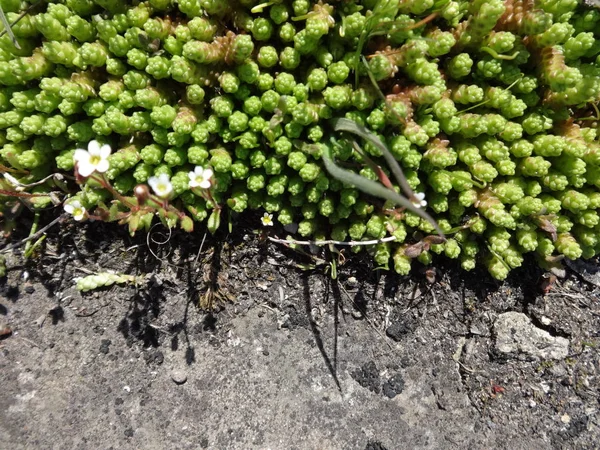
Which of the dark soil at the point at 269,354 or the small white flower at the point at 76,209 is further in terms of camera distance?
the dark soil at the point at 269,354

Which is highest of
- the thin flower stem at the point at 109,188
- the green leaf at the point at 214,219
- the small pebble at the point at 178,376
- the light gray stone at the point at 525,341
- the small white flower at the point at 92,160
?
the small white flower at the point at 92,160

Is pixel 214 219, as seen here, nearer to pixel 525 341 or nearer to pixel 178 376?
pixel 178 376

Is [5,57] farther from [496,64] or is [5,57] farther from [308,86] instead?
[496,64]

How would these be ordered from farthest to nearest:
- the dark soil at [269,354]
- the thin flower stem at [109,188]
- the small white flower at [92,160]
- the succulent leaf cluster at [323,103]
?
the dark soil at [269,354] < the succulent leaf cluster at [323,103] < the thin flower stem at [109,188] < the small white flower at [92,160]

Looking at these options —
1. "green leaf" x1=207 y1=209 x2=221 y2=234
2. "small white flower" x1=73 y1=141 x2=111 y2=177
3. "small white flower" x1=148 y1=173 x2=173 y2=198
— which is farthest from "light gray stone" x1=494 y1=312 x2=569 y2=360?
"small white flower" x1=73 y1=141 x2=111 y2=177

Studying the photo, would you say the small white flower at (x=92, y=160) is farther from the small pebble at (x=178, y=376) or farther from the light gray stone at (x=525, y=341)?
the light gray stone at (x=525, y=341)

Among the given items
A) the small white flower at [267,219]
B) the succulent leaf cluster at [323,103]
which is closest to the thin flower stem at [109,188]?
the succulent leaf cluster at [323,103]
